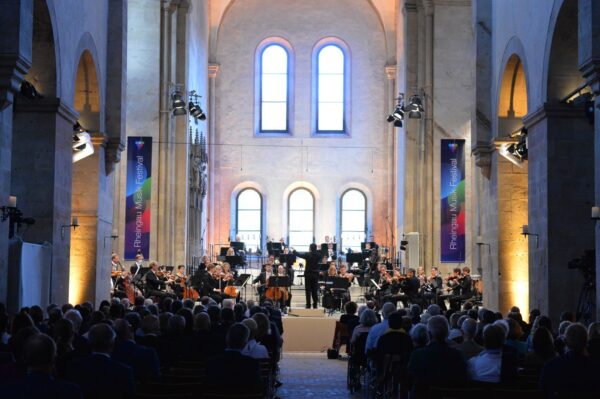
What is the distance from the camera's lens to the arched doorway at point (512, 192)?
18812 millimetres

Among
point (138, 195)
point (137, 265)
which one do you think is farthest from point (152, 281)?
point (138, 195)

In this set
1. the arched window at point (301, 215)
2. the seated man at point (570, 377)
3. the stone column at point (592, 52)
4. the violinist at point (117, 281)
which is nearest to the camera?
the seated man at point (570, 377)

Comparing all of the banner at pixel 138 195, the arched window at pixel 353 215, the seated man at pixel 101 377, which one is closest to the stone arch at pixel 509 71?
the banner at pixel 138 195

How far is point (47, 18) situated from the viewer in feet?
48.4

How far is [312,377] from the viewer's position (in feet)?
49.2

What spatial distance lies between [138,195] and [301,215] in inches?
562

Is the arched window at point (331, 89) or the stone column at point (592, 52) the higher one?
the arched window at point (331, 89)

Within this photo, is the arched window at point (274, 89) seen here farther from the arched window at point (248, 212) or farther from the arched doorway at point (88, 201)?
the arched doorway at point (88, 201)

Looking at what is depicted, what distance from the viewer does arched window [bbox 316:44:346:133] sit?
129ft

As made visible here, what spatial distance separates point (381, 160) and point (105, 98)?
67.3ft

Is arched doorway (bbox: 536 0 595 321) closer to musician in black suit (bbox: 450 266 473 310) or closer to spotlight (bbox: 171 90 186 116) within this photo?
musician in black suit (bbox: 450 266 473 310)

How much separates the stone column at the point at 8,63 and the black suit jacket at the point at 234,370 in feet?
20.2

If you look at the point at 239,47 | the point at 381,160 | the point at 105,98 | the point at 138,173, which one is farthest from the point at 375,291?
the point at 239,47

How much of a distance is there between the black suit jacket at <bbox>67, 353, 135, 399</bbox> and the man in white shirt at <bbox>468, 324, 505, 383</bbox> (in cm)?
299
